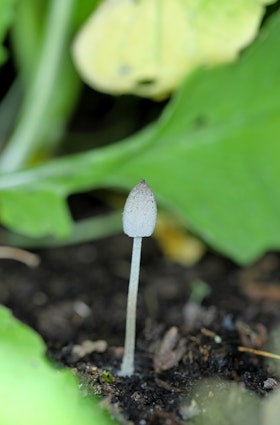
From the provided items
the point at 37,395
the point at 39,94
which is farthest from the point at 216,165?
the point at 37,395

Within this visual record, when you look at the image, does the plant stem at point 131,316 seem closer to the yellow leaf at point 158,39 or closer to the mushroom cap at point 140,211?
the mushroom cap at point 140,211

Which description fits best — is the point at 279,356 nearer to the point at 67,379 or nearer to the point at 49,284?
the point at 67,379

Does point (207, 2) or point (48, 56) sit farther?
point (48, 56)

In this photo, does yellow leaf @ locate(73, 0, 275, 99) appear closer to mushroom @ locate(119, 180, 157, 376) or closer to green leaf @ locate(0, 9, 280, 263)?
green leaf @ locate(0, 9, 280, 263)

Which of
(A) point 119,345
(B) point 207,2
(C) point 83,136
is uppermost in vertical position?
(B) point 207,2

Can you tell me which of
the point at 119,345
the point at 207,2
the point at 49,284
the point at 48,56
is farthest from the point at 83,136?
the point at 119,345

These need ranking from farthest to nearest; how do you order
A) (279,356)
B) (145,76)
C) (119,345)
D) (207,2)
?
1. (145,76)
2. (207,2)
3. (119,345)
4. (279,356)
